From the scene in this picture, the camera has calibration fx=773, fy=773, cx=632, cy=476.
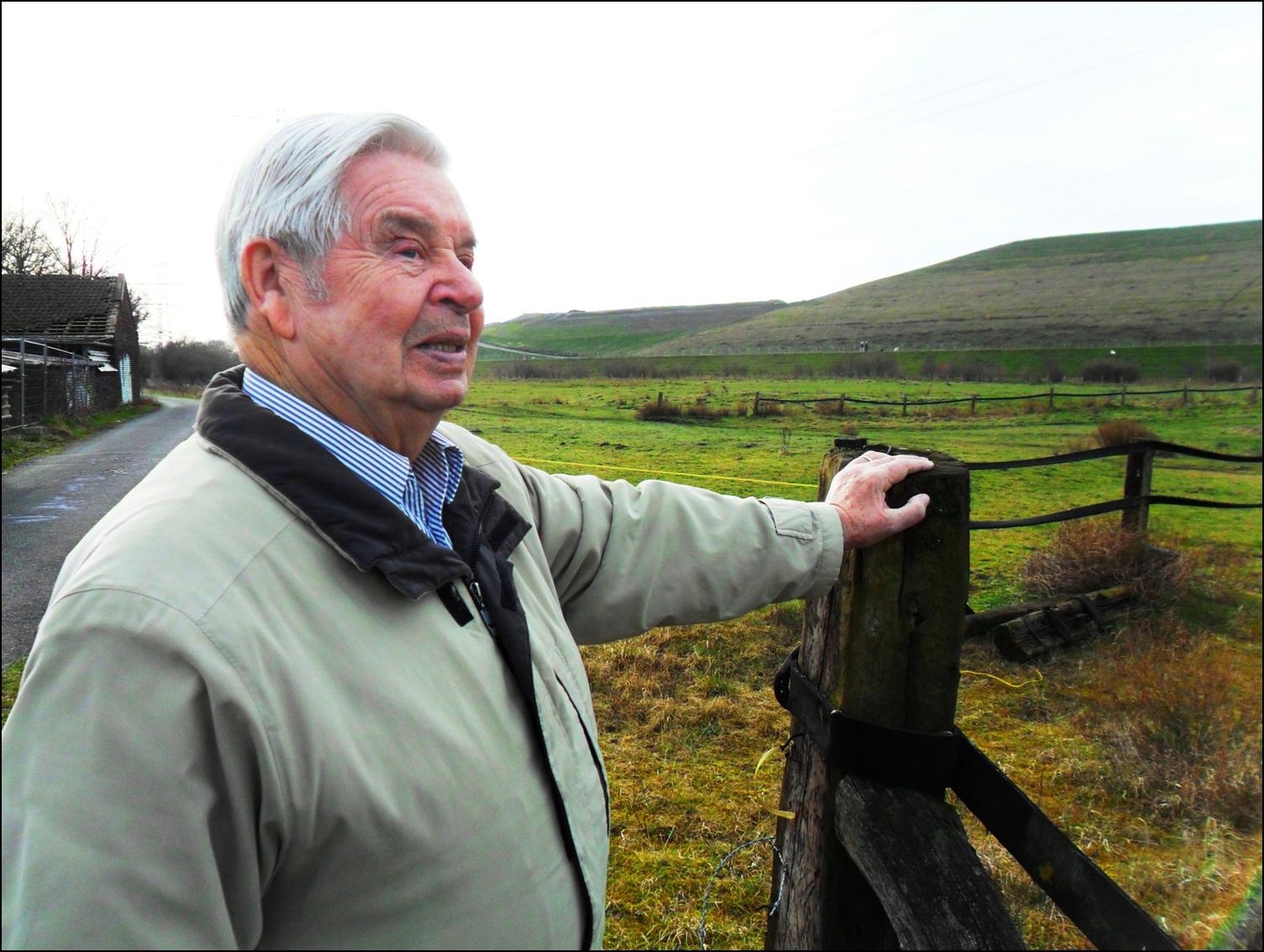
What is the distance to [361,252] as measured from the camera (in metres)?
1.43

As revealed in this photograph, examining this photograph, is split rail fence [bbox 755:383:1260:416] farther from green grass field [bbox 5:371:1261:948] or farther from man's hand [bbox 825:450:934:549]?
man's hand [bbox 825:450:934:549]

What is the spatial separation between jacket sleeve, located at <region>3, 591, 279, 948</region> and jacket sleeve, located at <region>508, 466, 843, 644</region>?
3.25 ft

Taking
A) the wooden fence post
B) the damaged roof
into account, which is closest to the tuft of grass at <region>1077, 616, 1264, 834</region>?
the wooden fence post

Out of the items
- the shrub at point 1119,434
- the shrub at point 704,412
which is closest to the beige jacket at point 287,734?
the shrub at point 1119,434

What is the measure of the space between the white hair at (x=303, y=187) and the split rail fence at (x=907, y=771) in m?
1.27

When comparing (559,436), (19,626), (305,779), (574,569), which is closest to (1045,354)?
(574,569)

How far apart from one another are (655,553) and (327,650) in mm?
1005

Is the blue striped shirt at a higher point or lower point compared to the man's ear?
lower

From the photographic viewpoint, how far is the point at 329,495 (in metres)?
1.21

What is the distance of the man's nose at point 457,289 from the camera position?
152 cm

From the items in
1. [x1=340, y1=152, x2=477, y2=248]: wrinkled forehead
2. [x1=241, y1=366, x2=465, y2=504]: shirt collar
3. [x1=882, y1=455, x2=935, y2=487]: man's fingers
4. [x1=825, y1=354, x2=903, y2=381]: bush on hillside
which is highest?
[x1=340, y1=152, x2=477, y2=248]: wrinkled forehead

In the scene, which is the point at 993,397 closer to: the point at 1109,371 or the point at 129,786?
the point at 1109,371

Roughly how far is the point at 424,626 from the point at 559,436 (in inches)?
102

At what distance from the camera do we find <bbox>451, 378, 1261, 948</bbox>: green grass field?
1143 mm
